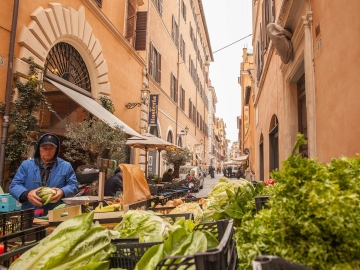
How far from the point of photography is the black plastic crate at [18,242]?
4.87 feet

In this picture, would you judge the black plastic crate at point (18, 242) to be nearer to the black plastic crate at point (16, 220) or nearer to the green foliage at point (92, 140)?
the black plastic crate at point (16, 220)

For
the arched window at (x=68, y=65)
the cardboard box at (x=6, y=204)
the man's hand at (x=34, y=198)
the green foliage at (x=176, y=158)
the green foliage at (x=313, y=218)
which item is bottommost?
the cardboard box at (x=6, y=204)

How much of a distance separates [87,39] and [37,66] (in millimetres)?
2895

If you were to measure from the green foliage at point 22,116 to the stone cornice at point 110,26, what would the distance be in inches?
151

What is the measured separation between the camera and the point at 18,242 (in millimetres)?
2164

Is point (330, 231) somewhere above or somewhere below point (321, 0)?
below

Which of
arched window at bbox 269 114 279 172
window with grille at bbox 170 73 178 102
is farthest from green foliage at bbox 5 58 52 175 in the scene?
window with grille at bbox 170 73 178 102

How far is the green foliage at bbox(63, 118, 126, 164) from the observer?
7672mm

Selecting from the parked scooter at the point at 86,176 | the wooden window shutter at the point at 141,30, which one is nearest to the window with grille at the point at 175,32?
the wooden window shutter at the point at 141,30

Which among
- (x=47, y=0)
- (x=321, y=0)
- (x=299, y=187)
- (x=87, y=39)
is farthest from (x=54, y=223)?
(x=87, y=39)

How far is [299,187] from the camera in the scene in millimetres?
1107

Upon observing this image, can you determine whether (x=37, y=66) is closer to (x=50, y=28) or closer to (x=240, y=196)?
(x=50, y=28)

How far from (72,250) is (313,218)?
1154mm

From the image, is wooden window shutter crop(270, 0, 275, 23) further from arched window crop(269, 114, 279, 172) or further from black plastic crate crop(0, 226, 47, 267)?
black plastic crate crop(0, 226, 47, 267)
